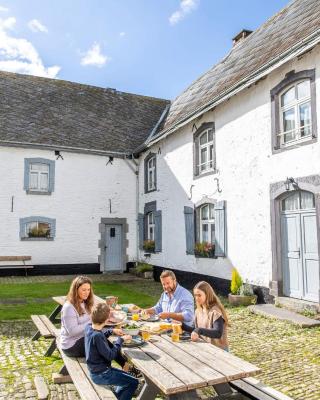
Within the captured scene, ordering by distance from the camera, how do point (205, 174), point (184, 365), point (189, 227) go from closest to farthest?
point (184, 365)
point (205, 174)
point (189, 227)

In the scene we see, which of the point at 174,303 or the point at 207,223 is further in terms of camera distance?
the point at 207,223

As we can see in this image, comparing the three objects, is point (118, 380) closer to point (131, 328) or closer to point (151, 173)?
point (131, 328)

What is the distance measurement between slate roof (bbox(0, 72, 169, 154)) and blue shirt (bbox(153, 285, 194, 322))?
12125 millimetres

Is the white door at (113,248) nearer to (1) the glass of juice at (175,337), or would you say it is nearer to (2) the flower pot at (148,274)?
(2) the flower pot at (148,274)

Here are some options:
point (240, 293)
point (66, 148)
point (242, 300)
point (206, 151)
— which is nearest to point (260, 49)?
point (206, 151)

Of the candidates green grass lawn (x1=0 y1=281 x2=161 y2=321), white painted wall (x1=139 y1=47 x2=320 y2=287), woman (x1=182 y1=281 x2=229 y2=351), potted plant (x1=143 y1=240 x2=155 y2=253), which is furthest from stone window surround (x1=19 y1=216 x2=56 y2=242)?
woman (x1=182 y1=281 x2=229 y2=351)

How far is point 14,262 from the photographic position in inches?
593

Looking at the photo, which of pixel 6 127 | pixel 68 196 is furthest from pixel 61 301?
pixel 6 127

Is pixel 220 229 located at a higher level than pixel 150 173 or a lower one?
lower

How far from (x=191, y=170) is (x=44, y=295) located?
6.18m

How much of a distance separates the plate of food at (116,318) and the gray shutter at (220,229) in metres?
6.21

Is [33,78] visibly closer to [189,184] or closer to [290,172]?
[189,184]

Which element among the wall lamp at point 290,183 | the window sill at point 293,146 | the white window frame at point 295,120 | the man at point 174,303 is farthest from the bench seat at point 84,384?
the white window frame at point 295,120

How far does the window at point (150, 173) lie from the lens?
1591cm
